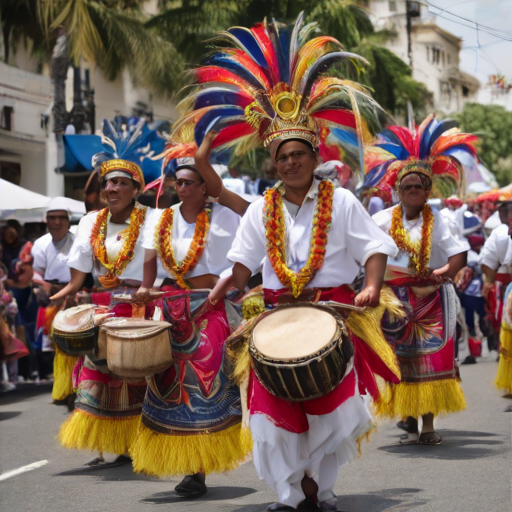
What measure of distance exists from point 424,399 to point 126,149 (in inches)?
119

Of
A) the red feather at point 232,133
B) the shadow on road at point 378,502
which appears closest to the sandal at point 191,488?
the shadow on road at point 378,502

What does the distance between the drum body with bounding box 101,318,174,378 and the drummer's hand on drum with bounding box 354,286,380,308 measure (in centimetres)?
135

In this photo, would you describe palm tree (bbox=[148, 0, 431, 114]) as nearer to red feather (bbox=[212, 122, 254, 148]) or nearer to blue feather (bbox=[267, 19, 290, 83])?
red feather (bbox=[212, 122, 254, 148])

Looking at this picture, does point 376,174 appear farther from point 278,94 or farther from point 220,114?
point 278,94

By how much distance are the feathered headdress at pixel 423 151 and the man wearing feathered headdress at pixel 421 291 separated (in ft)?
0.03

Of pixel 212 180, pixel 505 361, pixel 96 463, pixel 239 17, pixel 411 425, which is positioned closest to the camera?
pixel 212 180

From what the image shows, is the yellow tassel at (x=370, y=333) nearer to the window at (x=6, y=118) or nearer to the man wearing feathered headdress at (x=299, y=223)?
the man wearing feathered headdress at (x=299, y=223)

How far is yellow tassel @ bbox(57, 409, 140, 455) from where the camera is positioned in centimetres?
780

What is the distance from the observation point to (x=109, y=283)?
27.1 ft

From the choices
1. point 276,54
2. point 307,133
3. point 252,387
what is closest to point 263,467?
point 252,387

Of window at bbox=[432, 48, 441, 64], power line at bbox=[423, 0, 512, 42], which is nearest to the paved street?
power line at bbox=[423, 0, 512, 42]

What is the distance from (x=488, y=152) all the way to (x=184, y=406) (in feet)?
172

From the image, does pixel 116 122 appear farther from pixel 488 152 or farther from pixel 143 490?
pixel 488 152

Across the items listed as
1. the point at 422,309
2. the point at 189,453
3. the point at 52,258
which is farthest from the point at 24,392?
the point at 189,453
